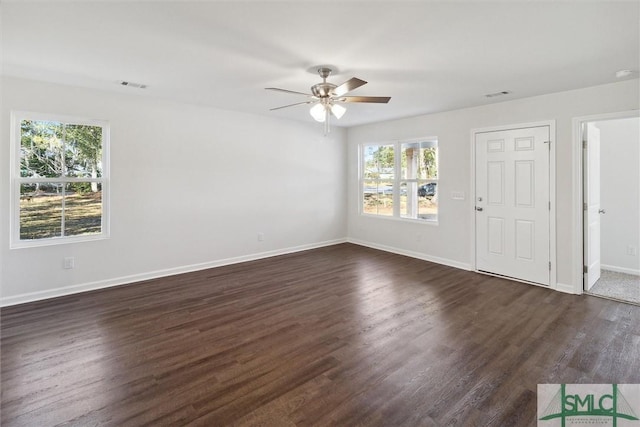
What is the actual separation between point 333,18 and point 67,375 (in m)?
3.22

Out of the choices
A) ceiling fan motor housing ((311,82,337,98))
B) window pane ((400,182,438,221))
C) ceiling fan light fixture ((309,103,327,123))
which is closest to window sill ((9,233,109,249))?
ceiling fan light fixture ((309,103,327,123))

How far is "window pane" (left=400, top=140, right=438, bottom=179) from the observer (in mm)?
5473

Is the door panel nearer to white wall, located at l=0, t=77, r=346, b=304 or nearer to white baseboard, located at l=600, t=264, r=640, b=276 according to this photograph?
white baseboard, located at l=600, t=264, r=640, b=276

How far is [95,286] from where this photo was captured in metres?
4.06

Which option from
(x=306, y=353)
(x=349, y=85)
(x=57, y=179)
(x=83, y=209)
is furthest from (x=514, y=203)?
(x=57, y=179)

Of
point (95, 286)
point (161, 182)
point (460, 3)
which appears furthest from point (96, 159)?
point (460, 3)

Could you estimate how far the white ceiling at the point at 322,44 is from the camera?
2137 millimetres

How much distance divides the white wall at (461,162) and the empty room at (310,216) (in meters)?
0.03

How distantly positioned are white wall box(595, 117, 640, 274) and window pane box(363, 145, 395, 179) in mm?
3202

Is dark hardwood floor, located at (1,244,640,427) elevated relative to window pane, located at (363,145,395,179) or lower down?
lower down

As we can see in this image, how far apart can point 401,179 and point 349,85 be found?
11.2 feet

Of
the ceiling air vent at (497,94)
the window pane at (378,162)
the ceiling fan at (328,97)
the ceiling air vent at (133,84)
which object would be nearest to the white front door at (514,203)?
the ceiling air vent at (497,94)

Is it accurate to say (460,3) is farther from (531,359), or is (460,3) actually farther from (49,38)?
(49,38)

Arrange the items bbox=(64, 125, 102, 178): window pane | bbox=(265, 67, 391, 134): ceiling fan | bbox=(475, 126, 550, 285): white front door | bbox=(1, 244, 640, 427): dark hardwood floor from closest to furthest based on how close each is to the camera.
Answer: bbox=(1, 244, 640, 427): dark hardwood floor < bbox=(265, 67, 391, 134): ceiling fan < bbox=(64, 125, 102, 178): window pane < bbox=(475, 126, 550, 285): white front door
